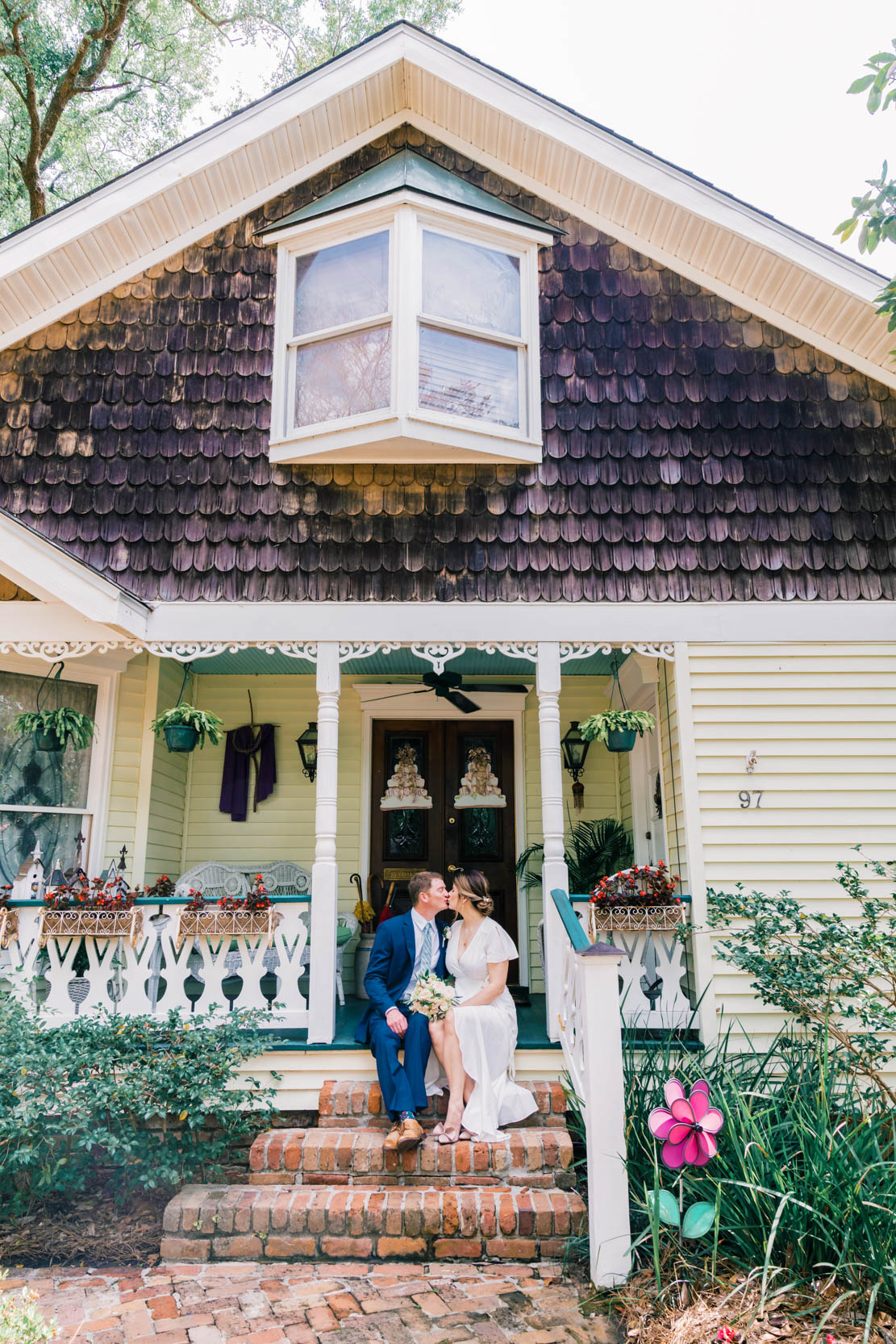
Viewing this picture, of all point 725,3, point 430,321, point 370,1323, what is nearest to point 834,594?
point 430,321

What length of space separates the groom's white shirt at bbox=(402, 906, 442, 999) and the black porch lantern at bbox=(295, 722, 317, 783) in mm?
2801

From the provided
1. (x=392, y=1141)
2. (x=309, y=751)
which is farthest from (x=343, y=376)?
(x=392, y=1141)

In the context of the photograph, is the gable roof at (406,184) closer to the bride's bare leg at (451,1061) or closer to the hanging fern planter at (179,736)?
the hanging fern planter at (179,736)

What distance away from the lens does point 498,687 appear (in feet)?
26.5

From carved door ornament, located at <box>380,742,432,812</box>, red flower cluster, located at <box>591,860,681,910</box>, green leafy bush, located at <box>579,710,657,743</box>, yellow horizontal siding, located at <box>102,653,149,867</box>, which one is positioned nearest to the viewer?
red flower cluster, located at <box>591,860,681,910</box>

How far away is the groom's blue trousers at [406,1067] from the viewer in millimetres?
4609

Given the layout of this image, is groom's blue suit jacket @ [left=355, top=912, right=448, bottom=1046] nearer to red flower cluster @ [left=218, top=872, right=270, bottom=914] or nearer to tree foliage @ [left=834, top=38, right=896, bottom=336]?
red flower cluster @ [left=218, top=872, right=270, bottom=914]

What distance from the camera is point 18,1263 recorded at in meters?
4.07

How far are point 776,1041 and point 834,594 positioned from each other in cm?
294

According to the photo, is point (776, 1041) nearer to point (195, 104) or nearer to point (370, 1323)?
point (370, 1323)

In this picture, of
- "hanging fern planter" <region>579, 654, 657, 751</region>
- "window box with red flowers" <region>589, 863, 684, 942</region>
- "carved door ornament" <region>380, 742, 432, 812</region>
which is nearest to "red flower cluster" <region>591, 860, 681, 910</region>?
"window box with red flowers" <region>589, 863, 684, 942</region>

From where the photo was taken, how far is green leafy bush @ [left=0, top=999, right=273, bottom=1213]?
435 centimetres

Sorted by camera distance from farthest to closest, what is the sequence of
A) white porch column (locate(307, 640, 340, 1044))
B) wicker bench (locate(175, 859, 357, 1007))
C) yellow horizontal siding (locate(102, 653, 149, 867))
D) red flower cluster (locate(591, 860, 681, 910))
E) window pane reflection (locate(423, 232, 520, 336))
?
wicker bench (locate(175, 859, 357, 1007)), yellow horizontal siding (locate(102, 653, 149, 867)), window pane reflection (locate(423, 232, 520, 336)), red flower cluster (locate(591, 860, 681, 910)), white porch column (locate(307, 640, 340, 1044))

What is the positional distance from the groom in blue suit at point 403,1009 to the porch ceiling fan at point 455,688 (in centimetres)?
240
